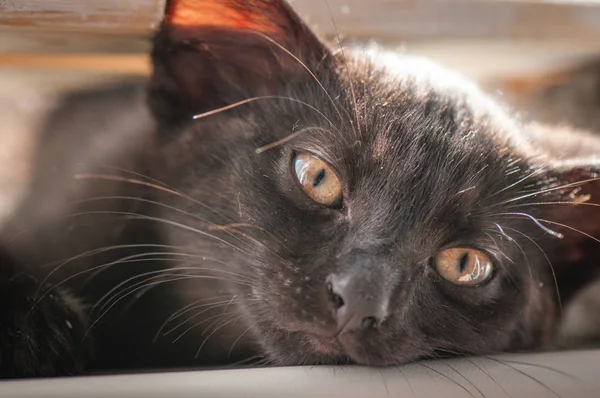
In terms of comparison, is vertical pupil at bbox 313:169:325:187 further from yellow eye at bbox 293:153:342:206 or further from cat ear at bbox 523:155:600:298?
cat ear at bbox 523:155:600:298

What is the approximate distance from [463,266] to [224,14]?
0.60 m

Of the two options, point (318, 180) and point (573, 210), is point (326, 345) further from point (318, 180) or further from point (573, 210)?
point (573, 210)

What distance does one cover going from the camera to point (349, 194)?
0.94 meters

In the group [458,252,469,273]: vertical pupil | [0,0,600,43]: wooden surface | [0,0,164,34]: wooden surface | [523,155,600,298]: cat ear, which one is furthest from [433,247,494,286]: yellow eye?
[0,0,164,34]: wooden surface

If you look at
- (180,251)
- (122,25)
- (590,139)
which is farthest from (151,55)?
(590,139)

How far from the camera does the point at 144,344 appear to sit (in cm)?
103

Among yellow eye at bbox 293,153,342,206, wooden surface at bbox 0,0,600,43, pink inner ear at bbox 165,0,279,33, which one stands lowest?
yellow eye at bbox 293,153,342,206

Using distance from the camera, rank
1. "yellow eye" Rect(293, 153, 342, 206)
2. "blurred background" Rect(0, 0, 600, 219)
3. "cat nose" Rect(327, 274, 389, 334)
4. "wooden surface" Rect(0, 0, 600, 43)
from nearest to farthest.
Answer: "cat nose" Rect(327, 274, 389, 334)
"yellow eye" Rect(293, 153, 342, 206)
"blurred background" Rect(0, 0, 600, 219)
"wooden surface" Rect(0, 0, 600, 43)

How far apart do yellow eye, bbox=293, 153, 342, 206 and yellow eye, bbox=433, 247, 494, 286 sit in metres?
0.20

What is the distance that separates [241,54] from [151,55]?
0.17 m

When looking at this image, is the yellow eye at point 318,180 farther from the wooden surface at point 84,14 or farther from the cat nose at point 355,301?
the wooden surface at point 84,14

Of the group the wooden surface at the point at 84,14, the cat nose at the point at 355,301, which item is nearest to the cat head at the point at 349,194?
the cat nose at the point at 355,301

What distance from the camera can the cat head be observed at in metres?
0.88

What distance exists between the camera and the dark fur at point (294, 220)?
35.0 inches
